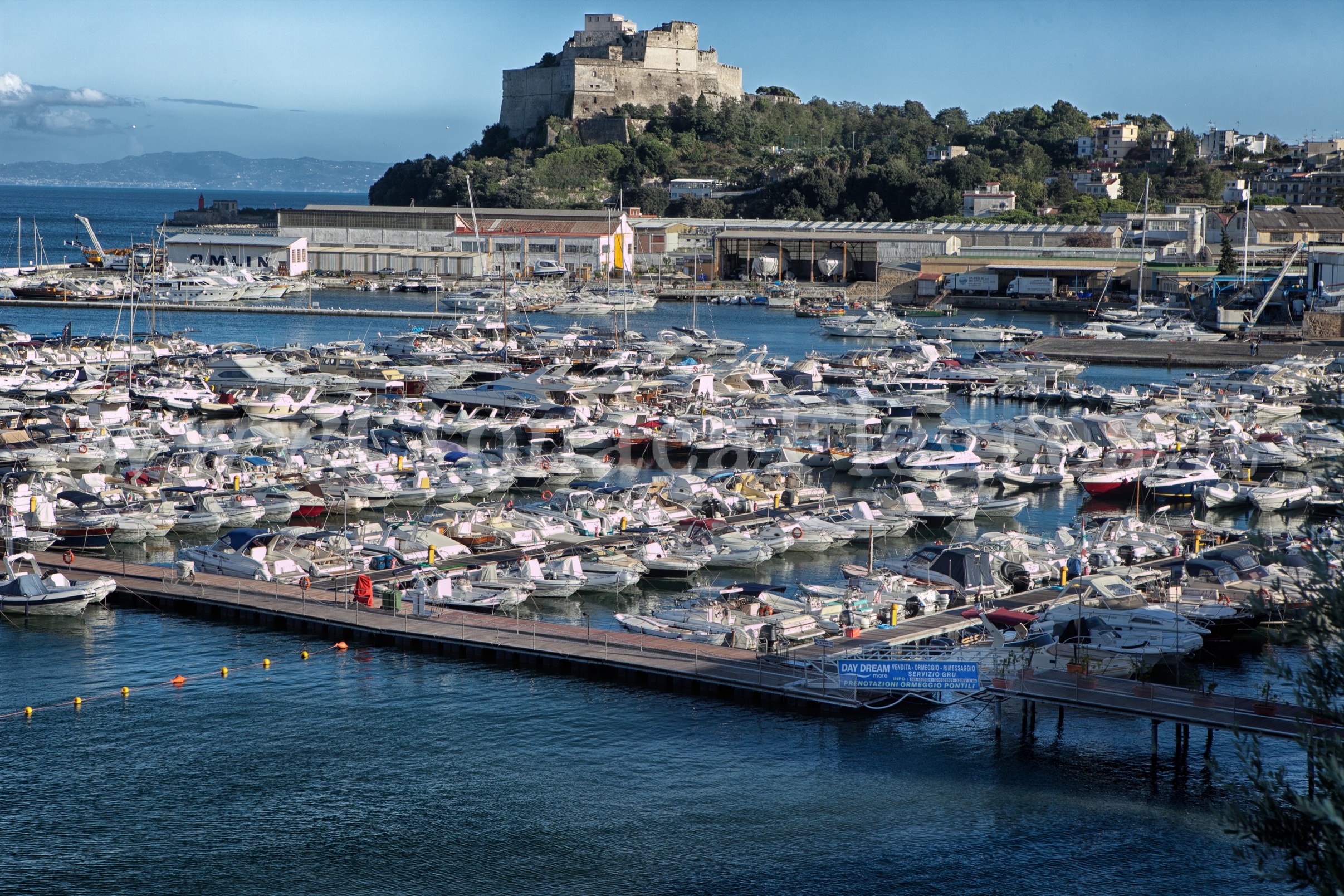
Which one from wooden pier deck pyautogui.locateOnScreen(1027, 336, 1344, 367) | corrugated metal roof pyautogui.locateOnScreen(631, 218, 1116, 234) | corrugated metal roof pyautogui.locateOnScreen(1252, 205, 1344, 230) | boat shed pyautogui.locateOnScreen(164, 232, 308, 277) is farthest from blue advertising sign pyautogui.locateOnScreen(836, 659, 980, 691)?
corrugated metal roof pyautogui.locateOnScreen(1252, 205, 1344, 230)

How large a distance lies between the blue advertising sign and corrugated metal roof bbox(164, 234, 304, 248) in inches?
2527

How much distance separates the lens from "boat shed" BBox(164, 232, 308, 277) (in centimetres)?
7306

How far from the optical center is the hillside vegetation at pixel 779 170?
86.5m

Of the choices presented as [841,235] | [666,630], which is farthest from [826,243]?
[666,630]

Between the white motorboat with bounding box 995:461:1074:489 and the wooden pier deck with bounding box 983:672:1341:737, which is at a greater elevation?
the white motorboat with bounding box 995:461:1074:489

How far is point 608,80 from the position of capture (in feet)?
327

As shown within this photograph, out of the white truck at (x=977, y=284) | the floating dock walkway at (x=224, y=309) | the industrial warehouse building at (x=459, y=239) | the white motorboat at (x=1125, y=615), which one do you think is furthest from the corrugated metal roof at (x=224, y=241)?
the white motorboat at (x=1125, y=615)

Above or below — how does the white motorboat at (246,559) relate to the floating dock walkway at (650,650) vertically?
above

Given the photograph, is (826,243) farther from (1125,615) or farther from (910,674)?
(910,674)

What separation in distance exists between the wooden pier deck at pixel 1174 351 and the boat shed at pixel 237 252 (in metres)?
41.0

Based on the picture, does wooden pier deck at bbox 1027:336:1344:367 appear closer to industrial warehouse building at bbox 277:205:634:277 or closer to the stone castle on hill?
Result: industrial warehouse building at bbox 277:205:634:277

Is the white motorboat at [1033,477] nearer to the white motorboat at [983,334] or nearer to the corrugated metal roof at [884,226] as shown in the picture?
the white motorboat at [983,334]

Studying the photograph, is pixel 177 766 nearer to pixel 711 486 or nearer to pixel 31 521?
pixel 31 521

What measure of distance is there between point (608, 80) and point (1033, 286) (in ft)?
139
